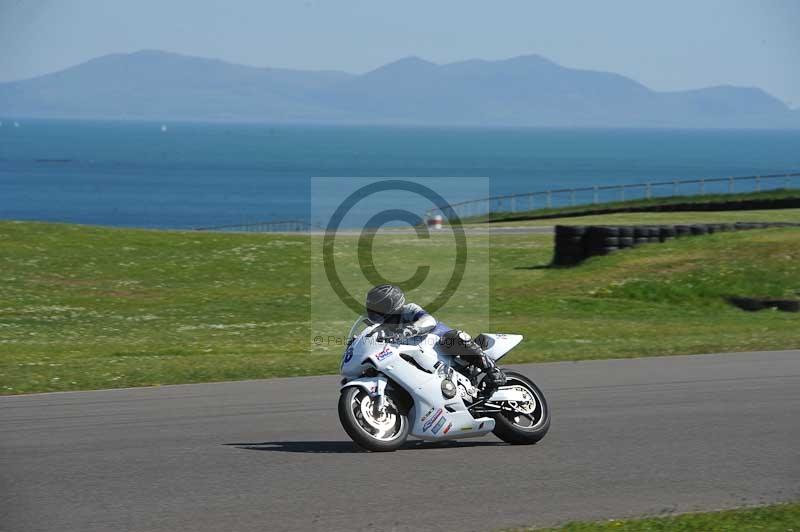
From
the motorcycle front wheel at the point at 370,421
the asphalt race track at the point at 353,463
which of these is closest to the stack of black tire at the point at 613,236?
the asphalt race track at the point at 353,463

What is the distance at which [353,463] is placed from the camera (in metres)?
9.12

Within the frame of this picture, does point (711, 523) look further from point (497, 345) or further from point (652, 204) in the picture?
point (652, 204)

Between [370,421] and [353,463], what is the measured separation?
49cm

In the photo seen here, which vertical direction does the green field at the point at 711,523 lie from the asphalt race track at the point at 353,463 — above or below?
above

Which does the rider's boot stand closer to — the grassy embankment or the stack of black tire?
the stack of black tire

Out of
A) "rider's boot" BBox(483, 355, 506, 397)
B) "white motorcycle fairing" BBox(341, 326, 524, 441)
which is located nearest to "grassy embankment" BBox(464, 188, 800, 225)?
"rider's boot" BBox(483, 355, 506, 397)

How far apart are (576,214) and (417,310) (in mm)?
43993

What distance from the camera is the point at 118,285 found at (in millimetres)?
26203

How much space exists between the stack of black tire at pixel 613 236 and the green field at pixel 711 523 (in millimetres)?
20517

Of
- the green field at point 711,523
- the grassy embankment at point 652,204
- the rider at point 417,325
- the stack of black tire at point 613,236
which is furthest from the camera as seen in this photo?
the grassy embankment at point 652,204

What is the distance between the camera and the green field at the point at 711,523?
7039 mm

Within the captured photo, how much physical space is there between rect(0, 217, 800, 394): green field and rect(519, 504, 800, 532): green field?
8344mm

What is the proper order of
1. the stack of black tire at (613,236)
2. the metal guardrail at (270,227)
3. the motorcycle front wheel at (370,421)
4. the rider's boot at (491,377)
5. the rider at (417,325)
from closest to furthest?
the motorcycle front wheel at (370,421) < the rider at (417,325) < the rider's boot at (491,377) < the stack of black tire at (613,236) < the metal guardrail at (270,227)

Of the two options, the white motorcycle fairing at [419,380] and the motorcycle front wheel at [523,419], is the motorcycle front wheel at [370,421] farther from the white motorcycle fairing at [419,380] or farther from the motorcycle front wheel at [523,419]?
the motorcycle front wheel at [523,419]
